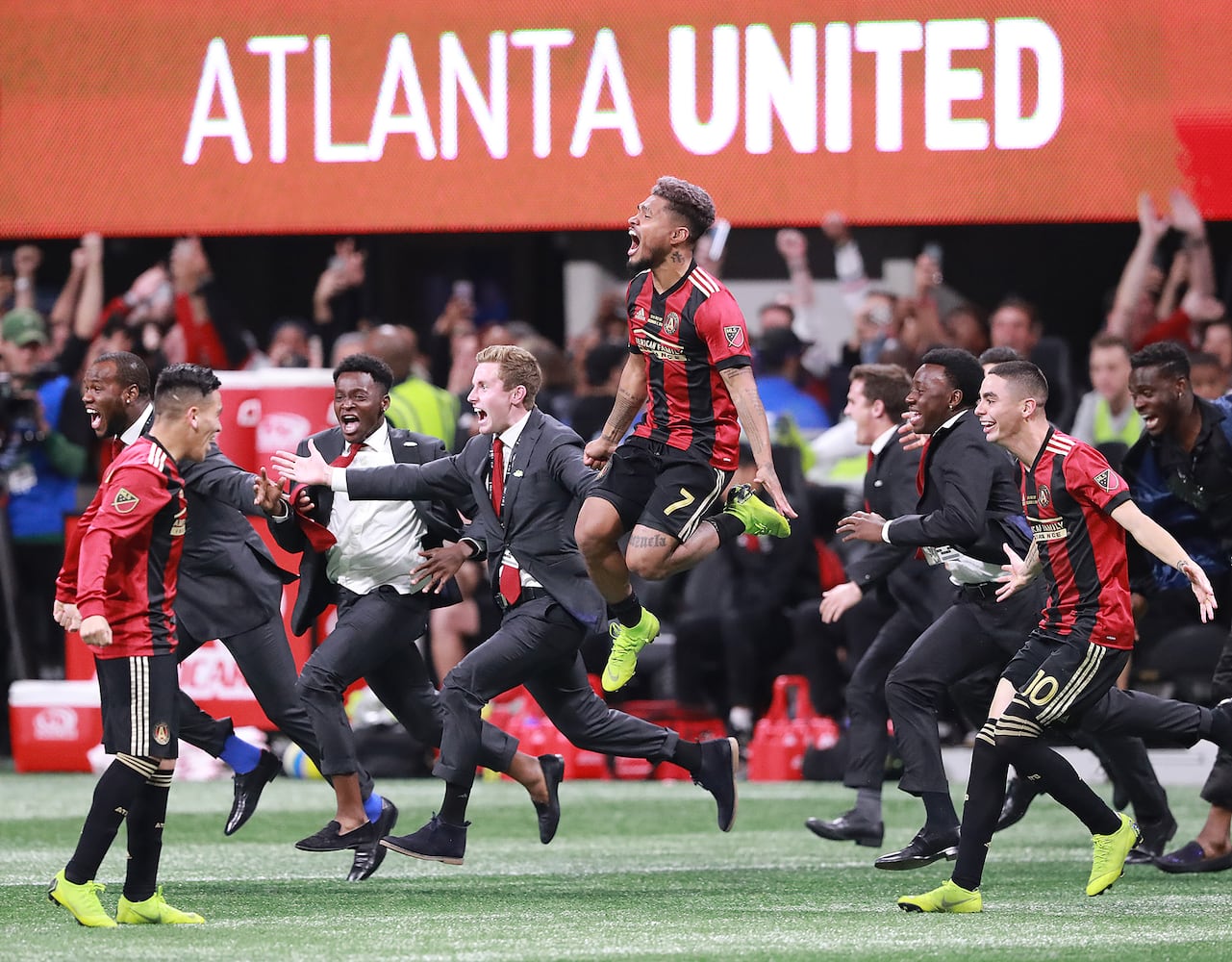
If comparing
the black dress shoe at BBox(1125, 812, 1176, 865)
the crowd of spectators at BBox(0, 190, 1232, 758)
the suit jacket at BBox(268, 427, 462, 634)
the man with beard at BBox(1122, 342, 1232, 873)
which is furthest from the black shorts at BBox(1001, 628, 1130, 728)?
the crowd of spectators at BBox(0, 190, 1232, 758)

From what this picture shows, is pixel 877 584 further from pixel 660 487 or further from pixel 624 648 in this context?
pixel 660 487

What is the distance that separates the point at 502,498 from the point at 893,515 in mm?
1921

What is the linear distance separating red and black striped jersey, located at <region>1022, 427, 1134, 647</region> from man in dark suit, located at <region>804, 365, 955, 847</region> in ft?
5.76

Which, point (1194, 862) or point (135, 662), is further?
point (1194, 862)

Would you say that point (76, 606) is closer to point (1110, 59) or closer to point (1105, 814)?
point (1105, 814)

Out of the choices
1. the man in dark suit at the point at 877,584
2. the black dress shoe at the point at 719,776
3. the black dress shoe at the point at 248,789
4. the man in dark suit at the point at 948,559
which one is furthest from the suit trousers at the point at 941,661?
the black dress shoe at the point at 248,789

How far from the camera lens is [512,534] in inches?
372

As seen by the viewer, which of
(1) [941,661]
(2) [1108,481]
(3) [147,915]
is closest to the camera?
(3) [147,915]

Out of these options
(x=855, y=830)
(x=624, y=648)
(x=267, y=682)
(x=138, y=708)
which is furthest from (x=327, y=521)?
(x=855, y=830)

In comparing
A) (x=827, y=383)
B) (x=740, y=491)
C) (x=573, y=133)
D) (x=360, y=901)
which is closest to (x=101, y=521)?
(x=360, y=901)

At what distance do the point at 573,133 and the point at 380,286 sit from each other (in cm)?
467

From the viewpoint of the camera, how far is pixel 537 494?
9422 mm

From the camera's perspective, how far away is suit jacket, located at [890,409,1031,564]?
9.14 metres

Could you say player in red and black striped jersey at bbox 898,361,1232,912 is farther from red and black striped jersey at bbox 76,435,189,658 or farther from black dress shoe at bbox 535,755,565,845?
red and black striped jersey at bbox 76,435,189,658
